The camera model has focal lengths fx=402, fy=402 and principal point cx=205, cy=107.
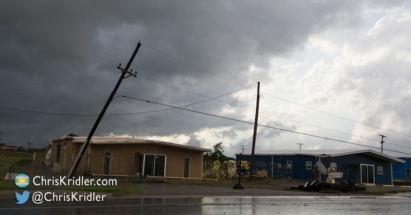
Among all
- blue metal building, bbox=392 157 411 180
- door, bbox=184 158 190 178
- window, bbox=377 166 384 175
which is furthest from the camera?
blue metal building, bbox=392 157 411 180

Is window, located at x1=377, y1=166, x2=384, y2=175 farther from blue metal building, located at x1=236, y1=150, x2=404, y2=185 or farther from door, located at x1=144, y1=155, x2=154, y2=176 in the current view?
door, located at x1=144, y1=155, x2=154, y2=176

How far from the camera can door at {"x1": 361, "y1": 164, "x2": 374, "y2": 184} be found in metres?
45.6

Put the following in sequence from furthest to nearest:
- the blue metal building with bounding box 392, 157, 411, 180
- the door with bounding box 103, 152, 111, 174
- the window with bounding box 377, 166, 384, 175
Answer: the blue metal building with bounding box 392, 157, 411, 180 → the window with bounding box 377, 166, 384, 175 → the door with bounding box 103, 152, 111, 174

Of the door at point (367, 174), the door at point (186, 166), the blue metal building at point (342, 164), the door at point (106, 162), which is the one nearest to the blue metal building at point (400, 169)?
the blue metal building at point (342, 164)

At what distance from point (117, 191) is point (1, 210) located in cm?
703

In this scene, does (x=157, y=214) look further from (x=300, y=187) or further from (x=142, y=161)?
(x=142, y=161)

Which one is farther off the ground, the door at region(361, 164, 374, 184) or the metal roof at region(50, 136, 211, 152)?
the metal roof at region(50, 136, 211, 152)

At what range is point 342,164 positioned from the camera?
45.2m

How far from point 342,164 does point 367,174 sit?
139 inches

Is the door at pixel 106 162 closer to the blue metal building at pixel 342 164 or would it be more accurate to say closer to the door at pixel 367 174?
the blue metal building at pixel 342 164

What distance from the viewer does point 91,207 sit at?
481 inches

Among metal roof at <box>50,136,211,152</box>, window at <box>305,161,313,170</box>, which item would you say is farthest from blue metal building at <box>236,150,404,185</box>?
metal roof at <box>50,136,211,152</box>

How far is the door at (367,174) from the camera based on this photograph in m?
45.6

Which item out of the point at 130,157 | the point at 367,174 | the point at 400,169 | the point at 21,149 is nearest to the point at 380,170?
the point at 367,174
